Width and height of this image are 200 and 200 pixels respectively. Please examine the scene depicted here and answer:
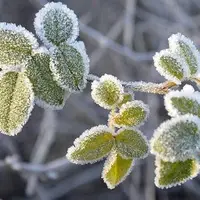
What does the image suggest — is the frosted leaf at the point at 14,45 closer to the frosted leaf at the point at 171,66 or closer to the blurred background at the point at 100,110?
the frosted leaf at the point at 171,66

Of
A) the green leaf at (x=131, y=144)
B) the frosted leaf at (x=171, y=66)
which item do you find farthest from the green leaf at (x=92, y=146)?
the frosted leaf at (x=171, y=66)

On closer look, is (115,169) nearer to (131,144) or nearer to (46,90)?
(131,144)

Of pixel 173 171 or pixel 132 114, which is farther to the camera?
pixel 132 114

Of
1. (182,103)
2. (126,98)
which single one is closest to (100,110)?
(126,98)

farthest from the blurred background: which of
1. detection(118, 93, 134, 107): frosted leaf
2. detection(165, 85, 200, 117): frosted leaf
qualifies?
detection(165, 85, 200, 117): frosted leaf

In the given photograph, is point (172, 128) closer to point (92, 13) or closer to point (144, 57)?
point (144, 57)
